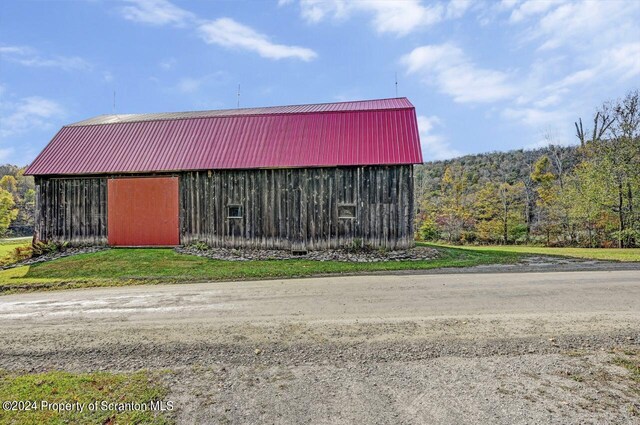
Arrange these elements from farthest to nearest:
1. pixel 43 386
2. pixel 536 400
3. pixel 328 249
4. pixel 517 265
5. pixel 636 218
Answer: pixel 636 218 → pixel 328 249 → pixel 517 265 → pixel 43 386 → pixel 536 400

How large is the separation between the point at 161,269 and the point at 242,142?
7713mm

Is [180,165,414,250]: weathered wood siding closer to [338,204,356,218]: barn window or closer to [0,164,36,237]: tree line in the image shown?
[338,204,356,218]: barn window

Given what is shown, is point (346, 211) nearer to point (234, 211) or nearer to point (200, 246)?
point (234, 211)

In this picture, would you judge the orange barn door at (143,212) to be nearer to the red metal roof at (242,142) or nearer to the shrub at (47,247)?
the red metal roof at (242,142)

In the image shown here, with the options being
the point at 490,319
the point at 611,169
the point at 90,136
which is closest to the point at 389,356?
the point at 490,319

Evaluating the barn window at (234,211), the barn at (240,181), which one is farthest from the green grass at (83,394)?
the barn window at (234,211)

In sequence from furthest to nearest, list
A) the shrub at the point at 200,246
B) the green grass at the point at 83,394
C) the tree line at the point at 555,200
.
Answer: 1. the tree line at the point at 555,200
2. the shrub at the point at 200,246
3. the green grass at the point at 83,394

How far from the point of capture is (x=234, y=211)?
17125 millimetres

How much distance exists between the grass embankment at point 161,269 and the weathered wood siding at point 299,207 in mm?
2019

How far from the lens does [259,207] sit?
16.9 m

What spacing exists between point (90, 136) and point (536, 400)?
22.6 meters

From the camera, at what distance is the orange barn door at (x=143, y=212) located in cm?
1759

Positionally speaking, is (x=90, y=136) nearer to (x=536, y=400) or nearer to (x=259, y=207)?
(x=259, y=207)

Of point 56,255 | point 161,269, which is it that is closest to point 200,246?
point 161,269
